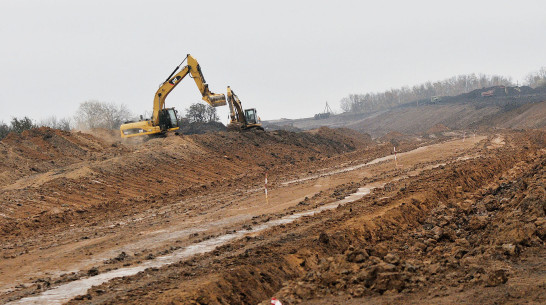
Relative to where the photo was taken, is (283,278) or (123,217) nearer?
(283,278)

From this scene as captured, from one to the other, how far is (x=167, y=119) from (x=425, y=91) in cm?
13690

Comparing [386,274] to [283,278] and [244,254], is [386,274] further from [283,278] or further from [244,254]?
[244,254]

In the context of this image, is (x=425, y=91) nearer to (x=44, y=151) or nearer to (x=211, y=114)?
(x=211, y=114)

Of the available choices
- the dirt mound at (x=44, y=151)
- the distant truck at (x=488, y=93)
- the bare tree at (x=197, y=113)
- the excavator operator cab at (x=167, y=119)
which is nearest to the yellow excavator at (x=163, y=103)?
the excavator operator cab at (x=167, y=119)

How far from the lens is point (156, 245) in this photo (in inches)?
513

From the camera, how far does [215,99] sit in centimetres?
3650

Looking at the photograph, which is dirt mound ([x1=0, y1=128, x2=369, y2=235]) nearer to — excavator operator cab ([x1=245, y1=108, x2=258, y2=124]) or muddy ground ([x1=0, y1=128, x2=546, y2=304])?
muddy ground ([x1=0, y1=128, x2=546, y2=304])

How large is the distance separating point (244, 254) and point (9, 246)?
7.75m

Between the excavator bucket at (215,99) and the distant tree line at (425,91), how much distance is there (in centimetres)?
12408

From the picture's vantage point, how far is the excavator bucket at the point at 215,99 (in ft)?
119

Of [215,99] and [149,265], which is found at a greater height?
[215,99]

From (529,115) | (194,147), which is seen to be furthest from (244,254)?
(529,115)

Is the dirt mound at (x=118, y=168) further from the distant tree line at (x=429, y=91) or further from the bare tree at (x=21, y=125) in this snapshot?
the distant tree line at (x=429, y=91)

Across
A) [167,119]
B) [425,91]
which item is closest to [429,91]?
[425,91]
